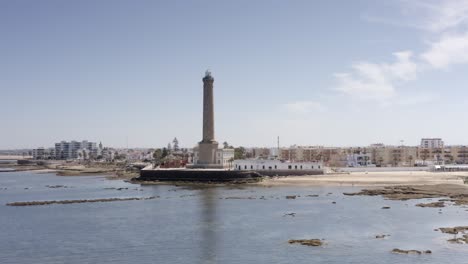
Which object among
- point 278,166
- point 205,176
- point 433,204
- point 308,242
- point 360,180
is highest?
point 278,166

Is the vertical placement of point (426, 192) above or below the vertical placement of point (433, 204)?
above

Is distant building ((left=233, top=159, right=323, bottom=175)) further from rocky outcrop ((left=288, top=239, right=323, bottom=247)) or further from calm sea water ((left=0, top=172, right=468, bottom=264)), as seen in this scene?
rocky outcrop ((left=288, top=239, right=323, bottom=247))

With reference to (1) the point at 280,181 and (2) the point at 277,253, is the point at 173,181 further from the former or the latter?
(2) the point at 277,253

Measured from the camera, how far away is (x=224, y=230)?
111ft

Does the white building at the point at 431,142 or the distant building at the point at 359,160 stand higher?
the white building at the point at 431,142

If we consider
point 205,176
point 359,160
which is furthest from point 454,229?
point 359,160

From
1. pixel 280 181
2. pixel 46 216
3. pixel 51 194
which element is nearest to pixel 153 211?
pixel 46 216

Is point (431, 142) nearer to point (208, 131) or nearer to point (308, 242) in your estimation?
point (208, 131)

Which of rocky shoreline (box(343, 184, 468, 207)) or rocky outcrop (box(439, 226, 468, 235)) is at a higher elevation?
rocky shoreline (box(343, 184, 468, 207))

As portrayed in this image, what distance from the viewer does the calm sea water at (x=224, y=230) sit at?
88.3 feet

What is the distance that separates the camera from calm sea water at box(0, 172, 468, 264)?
26906 mm

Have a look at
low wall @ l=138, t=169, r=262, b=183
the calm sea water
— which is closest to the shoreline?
low wall @ l=138, t=169, r=262, b=183

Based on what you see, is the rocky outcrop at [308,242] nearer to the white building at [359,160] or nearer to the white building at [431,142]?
the white building at [359,160]

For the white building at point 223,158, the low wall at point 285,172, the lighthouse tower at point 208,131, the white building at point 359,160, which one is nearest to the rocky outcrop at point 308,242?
the lighthouse tower at point 208,131
